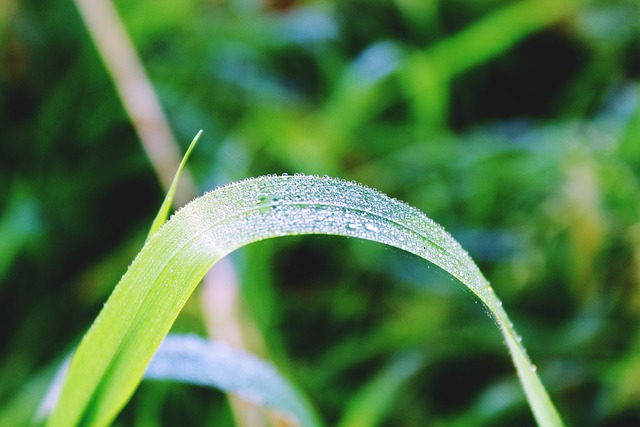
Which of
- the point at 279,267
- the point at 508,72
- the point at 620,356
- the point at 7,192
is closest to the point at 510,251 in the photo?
the point at 620,356

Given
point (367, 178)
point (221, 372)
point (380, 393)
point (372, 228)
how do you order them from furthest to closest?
1. point (367, 178)
2. point (380, 393)
3. point (221, 372)
4. point (372, 228)

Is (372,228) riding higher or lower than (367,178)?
lower

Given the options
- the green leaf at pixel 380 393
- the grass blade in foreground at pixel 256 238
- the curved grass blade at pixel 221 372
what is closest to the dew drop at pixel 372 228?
the grass blade in foreground at pixel 256 238

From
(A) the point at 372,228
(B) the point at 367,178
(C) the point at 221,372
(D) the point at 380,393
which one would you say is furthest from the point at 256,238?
(B) the point at 367,178

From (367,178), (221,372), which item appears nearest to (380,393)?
(221,372)

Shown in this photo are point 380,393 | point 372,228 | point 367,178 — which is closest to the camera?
point 372,228

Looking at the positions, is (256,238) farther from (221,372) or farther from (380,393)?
(380,393)

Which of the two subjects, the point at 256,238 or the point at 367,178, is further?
the point at 367,178
